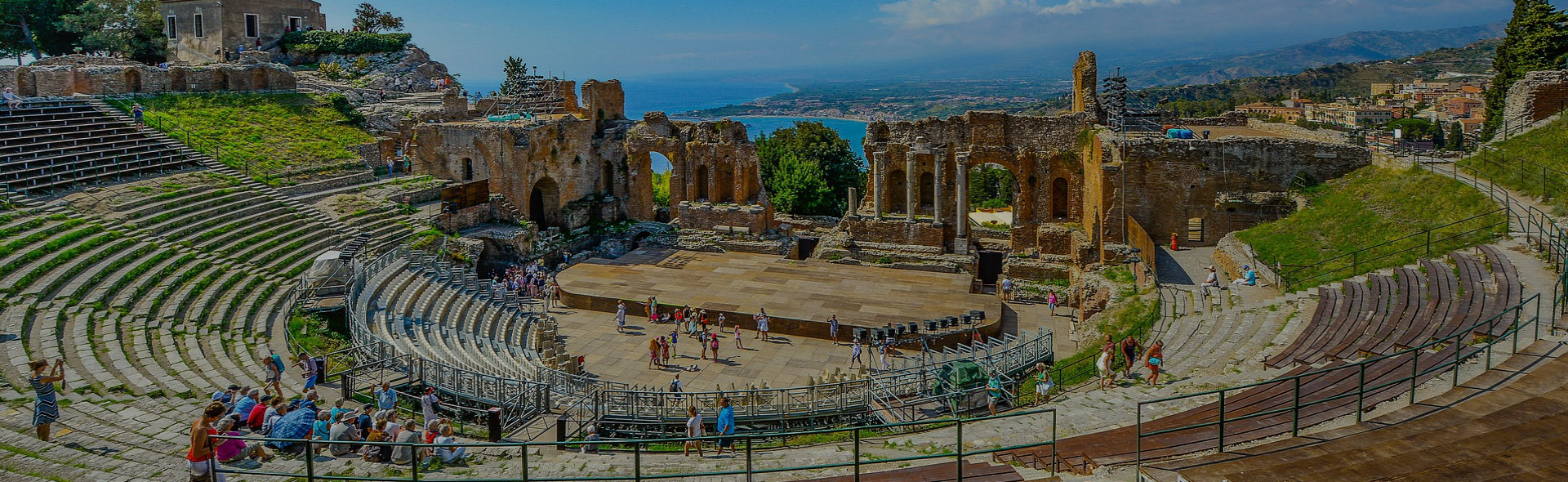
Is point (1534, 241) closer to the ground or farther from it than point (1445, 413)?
farther from it

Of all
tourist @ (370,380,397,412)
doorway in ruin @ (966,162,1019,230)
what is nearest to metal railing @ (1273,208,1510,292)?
tourist @ (370,380,397,412)

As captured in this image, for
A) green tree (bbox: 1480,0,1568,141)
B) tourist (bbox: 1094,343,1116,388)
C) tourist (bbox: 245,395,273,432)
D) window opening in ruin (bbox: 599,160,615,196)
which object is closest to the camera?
tourist (bbox: 245,395,273,432)

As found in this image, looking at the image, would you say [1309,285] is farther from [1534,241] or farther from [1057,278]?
[1057,278]

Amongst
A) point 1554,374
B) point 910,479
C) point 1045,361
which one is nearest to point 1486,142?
point 1045,361

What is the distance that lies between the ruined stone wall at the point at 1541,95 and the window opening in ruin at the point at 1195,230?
925cm

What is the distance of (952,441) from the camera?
13.3m

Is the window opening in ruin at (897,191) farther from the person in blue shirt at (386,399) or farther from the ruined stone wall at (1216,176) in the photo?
the person in blue shirt at (386,399)

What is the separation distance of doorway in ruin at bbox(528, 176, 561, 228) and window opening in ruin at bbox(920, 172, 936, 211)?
48.3 ft

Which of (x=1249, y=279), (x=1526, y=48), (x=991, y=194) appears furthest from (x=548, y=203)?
(x=991, y=194)

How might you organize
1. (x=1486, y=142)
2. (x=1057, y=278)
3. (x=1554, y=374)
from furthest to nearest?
(x=1057, y=278) → (x=1486, y=142) → (x=1554, y=374)

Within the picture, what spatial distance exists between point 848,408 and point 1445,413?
9.76m

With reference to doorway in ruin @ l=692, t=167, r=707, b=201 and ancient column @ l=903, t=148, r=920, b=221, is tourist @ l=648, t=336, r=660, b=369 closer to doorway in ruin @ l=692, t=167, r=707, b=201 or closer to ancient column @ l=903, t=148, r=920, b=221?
ancient column @ l=903, t=148, r=920, b=221

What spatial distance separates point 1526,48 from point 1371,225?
49.2 ft

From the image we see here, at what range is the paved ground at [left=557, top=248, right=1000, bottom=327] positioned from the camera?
2667 centimetres
